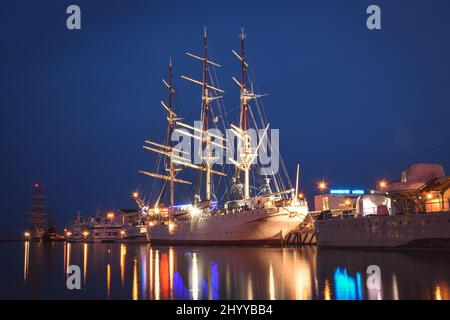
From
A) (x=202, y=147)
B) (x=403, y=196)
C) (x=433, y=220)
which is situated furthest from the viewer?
(x=202, y=147)

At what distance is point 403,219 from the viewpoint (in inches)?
1396

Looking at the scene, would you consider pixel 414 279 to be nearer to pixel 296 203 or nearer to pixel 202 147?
pixel 296 203

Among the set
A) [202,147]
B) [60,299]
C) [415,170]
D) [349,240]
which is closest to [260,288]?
[60,299]

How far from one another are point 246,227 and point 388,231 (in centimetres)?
2149

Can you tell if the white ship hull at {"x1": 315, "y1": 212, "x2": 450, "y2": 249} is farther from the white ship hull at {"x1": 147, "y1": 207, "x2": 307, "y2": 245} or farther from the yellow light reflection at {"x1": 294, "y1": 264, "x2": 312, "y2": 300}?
the yellow light reflection at {"x1": 294, "y1": 264, "x2": 312, "y2": 300}

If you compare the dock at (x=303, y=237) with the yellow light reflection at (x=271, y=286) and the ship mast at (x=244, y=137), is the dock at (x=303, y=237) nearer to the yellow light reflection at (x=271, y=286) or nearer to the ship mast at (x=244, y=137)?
the ship mast at (x=244, y=137)

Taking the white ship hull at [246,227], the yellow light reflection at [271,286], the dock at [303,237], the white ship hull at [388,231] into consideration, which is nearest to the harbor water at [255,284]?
the yellow light reflection at [271,286]

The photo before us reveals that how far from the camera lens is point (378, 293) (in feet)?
51.1

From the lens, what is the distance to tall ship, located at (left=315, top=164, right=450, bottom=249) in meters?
33.3
